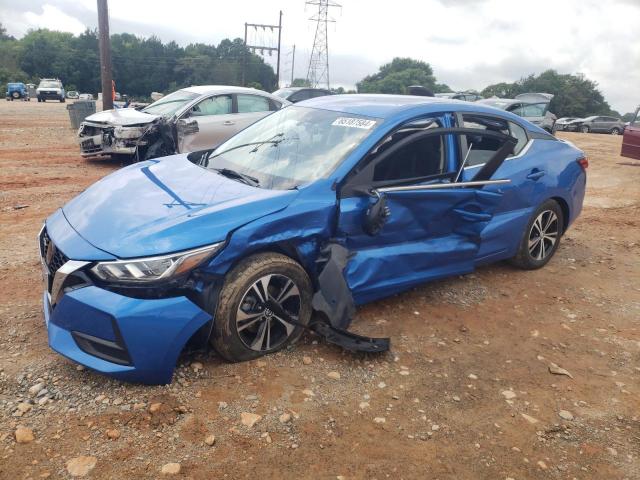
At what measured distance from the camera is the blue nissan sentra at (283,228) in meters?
2.73

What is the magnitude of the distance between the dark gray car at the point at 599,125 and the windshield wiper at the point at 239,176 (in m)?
34.8

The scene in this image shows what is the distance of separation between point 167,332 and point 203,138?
687 centimetres

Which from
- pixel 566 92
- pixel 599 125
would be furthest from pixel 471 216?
pixel 566 92

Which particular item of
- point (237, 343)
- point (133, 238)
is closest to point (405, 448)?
point (237, 343)

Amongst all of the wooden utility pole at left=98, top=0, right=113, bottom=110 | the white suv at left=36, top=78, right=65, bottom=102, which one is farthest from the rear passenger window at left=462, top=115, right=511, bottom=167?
the white suv at left=36, top=78, right=65, bottom=102

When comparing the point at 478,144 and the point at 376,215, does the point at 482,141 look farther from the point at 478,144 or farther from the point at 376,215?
the point at 376,215

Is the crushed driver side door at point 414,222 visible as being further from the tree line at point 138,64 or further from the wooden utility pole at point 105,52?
the tree line at point 138,64

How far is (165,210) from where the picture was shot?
10.0 ft

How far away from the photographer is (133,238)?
282cm

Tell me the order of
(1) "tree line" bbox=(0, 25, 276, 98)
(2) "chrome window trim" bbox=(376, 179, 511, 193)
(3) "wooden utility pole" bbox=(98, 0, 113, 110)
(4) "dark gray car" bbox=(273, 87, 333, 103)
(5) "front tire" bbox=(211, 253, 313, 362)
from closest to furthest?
(5) "front tire" bbox=(211, 253, 313, 362), (2) "chrome window trim" bbox=(376, 179, 511, 193), (3) "wooden utility pole" bbox=(98, 0, 113, 110), (4) "dark gray car" bbox=(273, 87, 333, 103), (1) "tree line" bbox=(0, 25, 276, 98)

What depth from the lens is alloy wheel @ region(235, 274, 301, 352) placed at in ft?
10.0

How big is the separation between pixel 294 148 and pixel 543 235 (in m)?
2.73

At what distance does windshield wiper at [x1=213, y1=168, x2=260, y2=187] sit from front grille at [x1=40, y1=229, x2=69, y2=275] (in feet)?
3.93

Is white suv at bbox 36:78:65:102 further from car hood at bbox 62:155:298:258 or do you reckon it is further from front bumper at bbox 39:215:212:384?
front bumper at bbox 39:215:212:384
